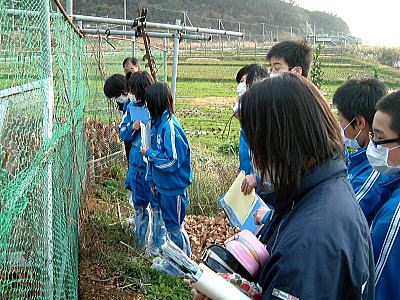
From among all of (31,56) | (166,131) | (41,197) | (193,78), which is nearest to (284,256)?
(41,197)

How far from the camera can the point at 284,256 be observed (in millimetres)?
1364

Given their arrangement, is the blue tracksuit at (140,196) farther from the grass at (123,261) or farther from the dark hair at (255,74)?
the dark hair at (255,74)

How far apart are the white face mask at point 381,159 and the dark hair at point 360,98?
467 millimetres

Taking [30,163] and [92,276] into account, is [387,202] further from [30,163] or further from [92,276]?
[92,276]

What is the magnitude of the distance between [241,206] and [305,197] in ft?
5.63

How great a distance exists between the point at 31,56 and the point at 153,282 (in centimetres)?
267

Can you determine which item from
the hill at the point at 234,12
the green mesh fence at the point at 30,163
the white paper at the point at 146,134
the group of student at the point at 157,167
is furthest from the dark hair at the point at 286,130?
the hill at the point at 234,12

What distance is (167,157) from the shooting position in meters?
4.35

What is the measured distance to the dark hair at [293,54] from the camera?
12.8ft

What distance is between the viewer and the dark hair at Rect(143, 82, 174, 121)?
4.32 m

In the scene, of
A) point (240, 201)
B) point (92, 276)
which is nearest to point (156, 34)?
point (92, 276)

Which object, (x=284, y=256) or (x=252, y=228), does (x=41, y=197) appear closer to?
(x=252, y=228)

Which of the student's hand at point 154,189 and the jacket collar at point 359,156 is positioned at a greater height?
the jacket collar at point 359,156

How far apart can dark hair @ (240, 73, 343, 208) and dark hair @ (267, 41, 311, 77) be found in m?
2.47
